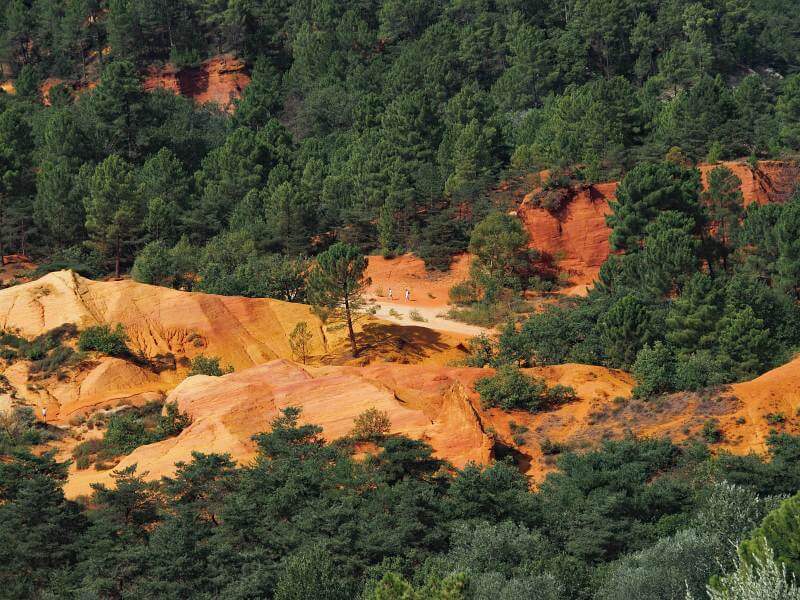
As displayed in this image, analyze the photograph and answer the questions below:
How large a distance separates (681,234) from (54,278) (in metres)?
35.5

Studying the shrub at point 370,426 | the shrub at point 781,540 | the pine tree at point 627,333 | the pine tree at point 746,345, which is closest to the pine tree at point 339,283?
the pine tree at point 627,333

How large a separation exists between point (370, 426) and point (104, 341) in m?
19.1

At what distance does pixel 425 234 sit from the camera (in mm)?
86562

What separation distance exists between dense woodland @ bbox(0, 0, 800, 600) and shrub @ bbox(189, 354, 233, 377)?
23.6 ft

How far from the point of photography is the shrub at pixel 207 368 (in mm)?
60812

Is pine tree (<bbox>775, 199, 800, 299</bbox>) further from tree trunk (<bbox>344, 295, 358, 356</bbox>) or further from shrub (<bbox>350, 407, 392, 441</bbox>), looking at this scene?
shrub (<bbox>350, 407, 392, 441</bbox>)

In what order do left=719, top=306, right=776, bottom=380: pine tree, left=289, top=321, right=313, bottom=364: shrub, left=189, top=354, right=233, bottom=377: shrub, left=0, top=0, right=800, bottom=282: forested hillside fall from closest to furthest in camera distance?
left=719, top=306, right=776, bottom=380: pine tree < left=189, top=354, right=233, bottom=377: shrub < left=289, top=321, right=313, bottom=364: shrub < left=0, top=0, right=800, bottom=282: forested hillside

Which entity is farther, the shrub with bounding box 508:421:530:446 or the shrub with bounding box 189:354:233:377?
the shrub with bounding box 189:354:233:377

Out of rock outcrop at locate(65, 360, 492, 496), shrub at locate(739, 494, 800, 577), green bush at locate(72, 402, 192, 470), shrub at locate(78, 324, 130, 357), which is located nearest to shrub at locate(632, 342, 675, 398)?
rock outcrop at locate(65, 360, 492, 496)

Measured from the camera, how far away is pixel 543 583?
3416 cm

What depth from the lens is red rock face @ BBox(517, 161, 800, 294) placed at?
84.2 m

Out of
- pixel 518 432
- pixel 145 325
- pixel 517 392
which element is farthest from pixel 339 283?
pixel 518 432

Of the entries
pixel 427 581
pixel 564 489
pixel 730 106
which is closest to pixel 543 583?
pixel 427 581

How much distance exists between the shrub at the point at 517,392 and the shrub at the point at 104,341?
1927 centimetres
